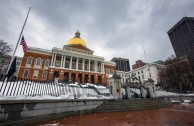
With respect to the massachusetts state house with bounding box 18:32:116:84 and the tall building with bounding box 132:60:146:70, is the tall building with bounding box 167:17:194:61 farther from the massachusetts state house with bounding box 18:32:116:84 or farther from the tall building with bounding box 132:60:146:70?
the massachusetts state house with bounding box 18:32:116:84

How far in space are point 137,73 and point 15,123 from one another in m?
71.6

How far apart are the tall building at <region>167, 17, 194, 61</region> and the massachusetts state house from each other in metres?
53.9

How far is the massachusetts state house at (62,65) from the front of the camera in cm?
3108

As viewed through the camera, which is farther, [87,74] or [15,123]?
[87,74]

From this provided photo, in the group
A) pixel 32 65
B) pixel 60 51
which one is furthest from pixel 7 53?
pixel 60 51

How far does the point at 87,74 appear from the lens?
36.8 metres

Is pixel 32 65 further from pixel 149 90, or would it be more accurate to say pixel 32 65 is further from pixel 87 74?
pixel 149 90

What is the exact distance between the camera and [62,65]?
1336 inches

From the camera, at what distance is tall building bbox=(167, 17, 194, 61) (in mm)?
59088

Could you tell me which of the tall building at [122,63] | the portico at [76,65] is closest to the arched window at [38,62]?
the portico at [76,65]

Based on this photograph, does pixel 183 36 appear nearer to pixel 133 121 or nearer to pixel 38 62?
pixel 133 121

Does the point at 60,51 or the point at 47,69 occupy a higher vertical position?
the point at 60,51

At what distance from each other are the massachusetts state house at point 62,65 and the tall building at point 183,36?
177ft

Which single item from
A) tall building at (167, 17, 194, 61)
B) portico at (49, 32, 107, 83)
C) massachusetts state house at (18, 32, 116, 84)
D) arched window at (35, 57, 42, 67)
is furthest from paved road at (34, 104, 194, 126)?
tall building at (167, 17, 194, 61)
